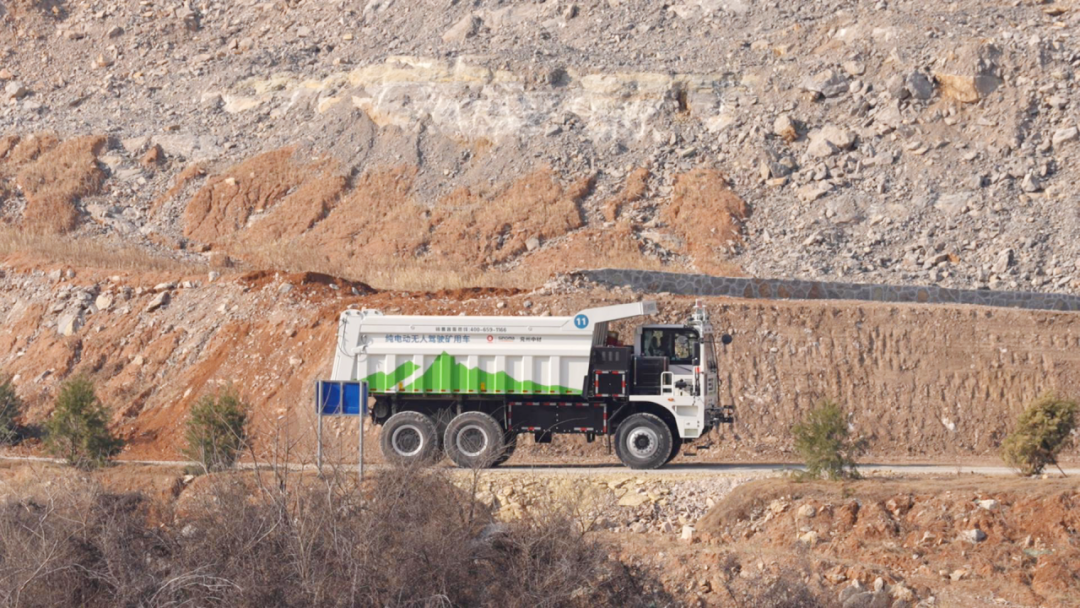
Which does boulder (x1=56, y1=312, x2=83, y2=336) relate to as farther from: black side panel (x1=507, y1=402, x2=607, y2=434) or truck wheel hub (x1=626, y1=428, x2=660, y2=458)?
truck wheel hub (x1=626, y1=428, x2=660, y2=458)

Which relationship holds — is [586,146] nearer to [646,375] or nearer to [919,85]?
[919,85]

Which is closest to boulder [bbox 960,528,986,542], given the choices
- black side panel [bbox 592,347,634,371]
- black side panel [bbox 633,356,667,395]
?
black side panel [bbox 633,356,667,395]

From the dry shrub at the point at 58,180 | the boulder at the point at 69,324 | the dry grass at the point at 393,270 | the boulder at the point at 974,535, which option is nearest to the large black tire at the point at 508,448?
the boulder at the point at 974,535

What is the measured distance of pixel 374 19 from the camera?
5053 centimetres

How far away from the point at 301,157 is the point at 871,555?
101 feet

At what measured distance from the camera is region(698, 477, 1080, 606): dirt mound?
1611 cm

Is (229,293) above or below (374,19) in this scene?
below

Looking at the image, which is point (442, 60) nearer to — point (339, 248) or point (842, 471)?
point (339, 248)

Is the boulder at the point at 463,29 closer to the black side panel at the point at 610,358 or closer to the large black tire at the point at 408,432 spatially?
the large black tire at the point at 408,432

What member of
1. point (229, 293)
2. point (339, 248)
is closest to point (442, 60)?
point (339, 248)

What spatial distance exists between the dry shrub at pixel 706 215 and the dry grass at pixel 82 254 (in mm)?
14126

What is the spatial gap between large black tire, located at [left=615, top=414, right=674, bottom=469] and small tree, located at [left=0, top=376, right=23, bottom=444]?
488 inches

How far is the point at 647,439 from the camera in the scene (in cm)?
2188

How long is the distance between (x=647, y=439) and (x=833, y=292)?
13.6 m
